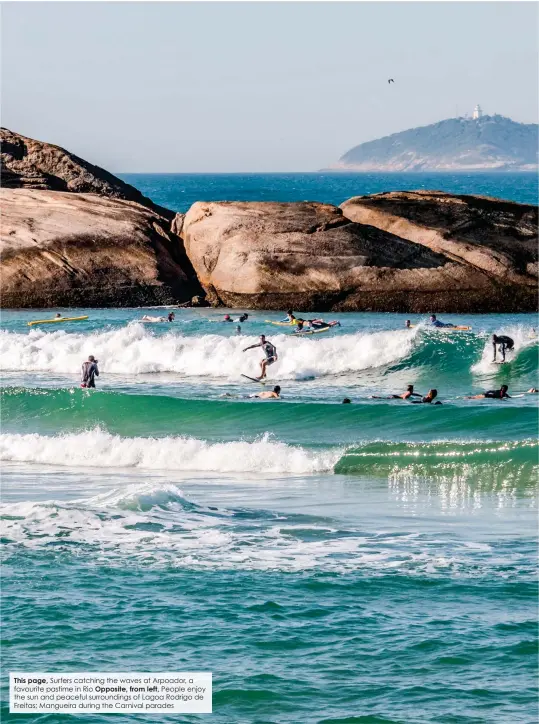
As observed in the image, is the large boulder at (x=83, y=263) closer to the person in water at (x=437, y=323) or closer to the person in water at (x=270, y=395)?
the person in water at (x=437, y=323)

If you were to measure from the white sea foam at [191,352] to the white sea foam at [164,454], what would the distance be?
9453 millimetres

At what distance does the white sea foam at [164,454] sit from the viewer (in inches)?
830

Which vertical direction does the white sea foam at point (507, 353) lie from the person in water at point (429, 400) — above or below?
above

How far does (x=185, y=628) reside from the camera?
11805 millimetres

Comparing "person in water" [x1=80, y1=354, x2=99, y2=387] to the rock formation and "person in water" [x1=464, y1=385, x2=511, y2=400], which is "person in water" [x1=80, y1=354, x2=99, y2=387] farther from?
the rock formation

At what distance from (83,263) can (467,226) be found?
12.4m

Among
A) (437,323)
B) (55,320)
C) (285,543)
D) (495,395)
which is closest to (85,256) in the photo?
(55,320)

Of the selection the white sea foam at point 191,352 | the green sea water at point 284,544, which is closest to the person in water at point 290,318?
the white sea foam at point 191,352

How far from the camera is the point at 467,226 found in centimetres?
4112

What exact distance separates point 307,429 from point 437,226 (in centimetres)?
1797

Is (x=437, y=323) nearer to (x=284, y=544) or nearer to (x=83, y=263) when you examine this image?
(x=83, y=263)

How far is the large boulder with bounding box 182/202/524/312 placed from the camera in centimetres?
3900

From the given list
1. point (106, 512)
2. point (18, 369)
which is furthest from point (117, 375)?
point (106, 512)

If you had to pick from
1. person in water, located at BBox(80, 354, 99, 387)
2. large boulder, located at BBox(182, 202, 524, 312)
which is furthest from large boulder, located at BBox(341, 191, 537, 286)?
person in water, located at BBox(80, 354, 99, 387)
